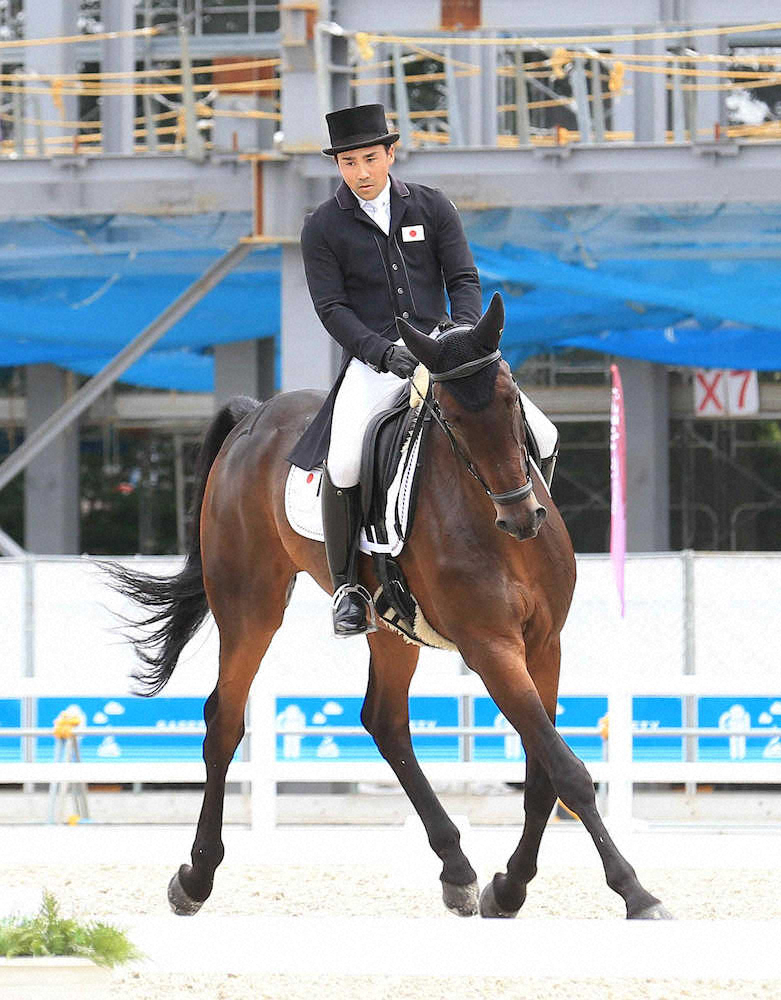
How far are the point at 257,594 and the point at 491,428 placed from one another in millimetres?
1709

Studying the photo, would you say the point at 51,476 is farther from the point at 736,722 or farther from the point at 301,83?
the point at 736,722

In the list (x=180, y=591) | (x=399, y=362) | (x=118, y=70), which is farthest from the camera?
(x=118, y=70)

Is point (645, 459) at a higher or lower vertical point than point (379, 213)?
lower

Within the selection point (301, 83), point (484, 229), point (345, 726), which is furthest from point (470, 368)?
point (484, 229)

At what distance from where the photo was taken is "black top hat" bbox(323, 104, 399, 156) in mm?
4359

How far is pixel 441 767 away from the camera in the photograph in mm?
7508

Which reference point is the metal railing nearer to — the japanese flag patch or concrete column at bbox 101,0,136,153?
concrete column at bbox 101,0,136,153

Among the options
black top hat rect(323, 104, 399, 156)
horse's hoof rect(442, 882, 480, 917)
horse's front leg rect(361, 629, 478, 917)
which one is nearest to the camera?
black top hat rect(323, 104, 399, 156)

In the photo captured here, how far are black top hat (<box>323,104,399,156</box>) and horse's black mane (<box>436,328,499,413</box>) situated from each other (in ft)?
2.77

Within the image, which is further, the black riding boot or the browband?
the black riding boot

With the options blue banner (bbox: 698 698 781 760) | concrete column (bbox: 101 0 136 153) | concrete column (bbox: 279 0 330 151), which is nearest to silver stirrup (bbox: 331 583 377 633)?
blue banner (bbox: 698 698 781 760)

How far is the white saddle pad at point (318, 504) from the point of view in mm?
4293

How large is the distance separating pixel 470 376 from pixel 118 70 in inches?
360

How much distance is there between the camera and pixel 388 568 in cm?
450
